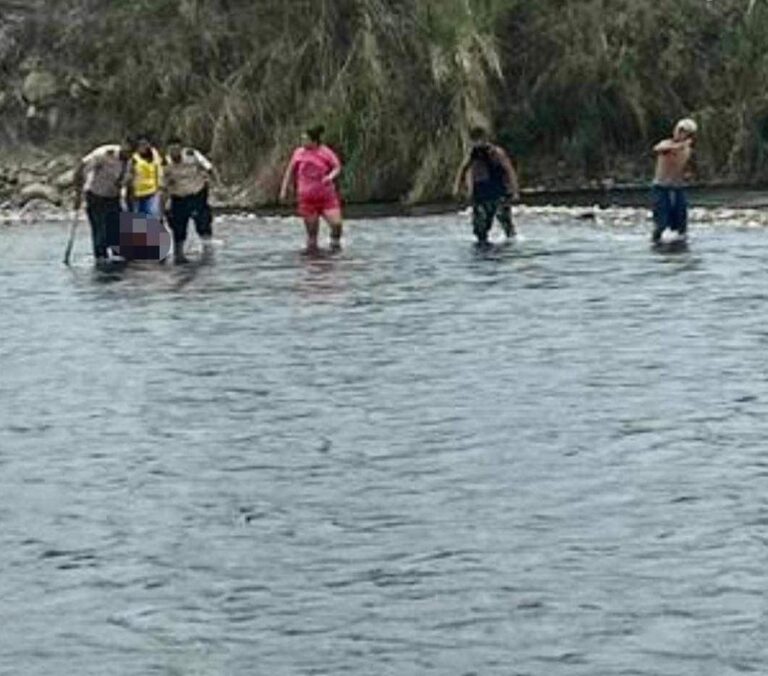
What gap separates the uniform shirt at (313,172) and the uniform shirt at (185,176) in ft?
4.18

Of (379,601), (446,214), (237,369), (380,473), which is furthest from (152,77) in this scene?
(379,601)

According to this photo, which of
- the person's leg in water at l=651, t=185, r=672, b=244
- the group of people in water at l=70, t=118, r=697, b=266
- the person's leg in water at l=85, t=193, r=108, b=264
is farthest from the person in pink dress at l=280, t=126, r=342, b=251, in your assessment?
the person's leg in water at l=651, t=185, r=672, b=244

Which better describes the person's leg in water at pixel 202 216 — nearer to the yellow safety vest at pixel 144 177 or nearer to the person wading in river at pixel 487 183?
the yellow safety vest at pixel 144 177

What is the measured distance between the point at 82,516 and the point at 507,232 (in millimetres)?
18942

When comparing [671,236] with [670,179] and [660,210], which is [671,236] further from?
[670,179]

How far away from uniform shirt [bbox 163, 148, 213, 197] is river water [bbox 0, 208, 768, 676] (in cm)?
561

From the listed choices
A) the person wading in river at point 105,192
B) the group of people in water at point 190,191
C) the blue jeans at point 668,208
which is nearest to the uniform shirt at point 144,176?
the group of people in water at point 190,191

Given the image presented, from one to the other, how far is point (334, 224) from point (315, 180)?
2.33 ft

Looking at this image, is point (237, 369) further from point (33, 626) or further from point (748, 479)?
point (33, 626)

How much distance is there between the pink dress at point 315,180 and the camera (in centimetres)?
3100

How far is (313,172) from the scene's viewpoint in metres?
31.0

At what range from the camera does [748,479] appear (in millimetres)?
13812

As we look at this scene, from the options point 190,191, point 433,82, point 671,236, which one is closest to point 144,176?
point 190,191

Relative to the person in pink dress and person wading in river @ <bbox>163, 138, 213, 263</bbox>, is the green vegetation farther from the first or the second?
person wading in river @ <bbox>163, 138, 213, 263</bbox>
